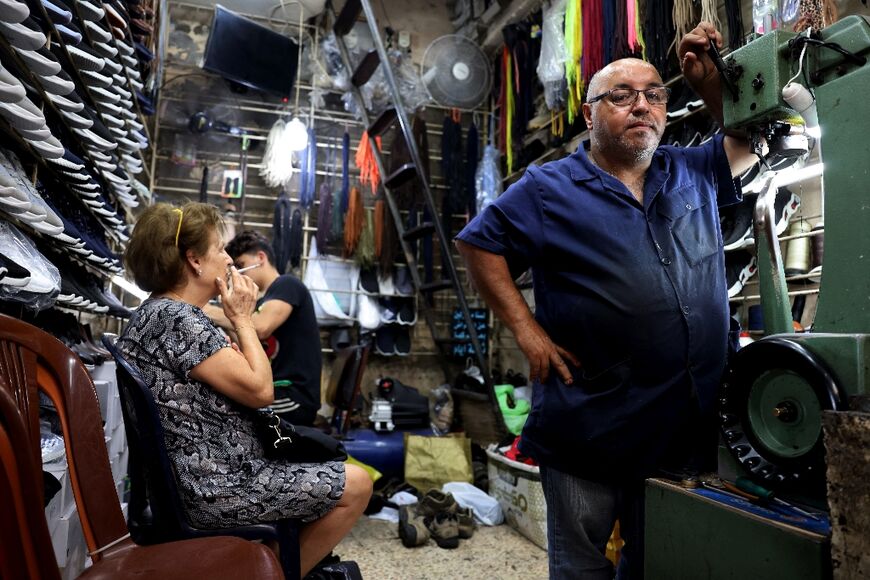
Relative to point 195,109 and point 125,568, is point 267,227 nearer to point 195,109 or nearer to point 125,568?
point 195,109

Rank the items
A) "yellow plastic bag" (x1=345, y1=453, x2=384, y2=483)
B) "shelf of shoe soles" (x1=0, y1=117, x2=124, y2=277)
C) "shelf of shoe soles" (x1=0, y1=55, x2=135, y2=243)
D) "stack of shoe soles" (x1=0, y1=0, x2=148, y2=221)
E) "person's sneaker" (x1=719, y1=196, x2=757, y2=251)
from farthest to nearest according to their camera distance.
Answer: "yellow plastic bag" (x1=345, y1=453, x2=384, y2=483), "person's sneaker" (x1=719, y1=196, x2=757, y2=251), "shelf of shoe soles" (x1=0, y1=55, x2=135, y2=243), "shelf of shoe soles" (x1=0, y1=117, x2=124, y2=277), "stack of shoe soles" (x1=0, y1=0, x2=148, y2=221)

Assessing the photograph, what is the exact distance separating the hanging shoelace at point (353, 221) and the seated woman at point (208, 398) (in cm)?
365

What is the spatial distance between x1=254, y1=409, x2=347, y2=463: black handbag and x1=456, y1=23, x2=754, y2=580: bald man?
0.57 meters

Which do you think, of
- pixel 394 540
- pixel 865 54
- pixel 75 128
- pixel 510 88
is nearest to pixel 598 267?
pixel 865 54

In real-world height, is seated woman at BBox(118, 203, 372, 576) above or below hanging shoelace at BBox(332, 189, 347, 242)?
below

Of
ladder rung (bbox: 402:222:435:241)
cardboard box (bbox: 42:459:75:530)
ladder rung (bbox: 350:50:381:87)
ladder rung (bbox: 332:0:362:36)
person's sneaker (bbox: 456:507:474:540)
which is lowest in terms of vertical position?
person's sneaker (bbox: 456:507:474:540)

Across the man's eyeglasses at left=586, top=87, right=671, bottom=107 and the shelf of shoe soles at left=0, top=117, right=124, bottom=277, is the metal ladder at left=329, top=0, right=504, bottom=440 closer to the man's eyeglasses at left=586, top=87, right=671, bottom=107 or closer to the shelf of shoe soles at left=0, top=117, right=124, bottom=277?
the shelf of shoe soles at left=0, top=117, right=124, bottom=277

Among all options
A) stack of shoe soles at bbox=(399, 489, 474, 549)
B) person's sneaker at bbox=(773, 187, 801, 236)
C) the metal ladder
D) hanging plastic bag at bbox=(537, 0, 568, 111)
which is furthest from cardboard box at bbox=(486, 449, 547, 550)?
hanging plastic bag at bbox=(537, 0, 568, 111)

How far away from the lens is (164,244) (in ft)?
5.09

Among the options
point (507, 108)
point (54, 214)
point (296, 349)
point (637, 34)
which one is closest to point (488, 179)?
point (507, 108)

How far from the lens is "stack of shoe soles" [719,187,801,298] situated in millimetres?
2635

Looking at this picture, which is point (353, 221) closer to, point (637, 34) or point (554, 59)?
point (554, 59)

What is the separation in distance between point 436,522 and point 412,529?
17 centimetres

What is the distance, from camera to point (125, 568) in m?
1.09
